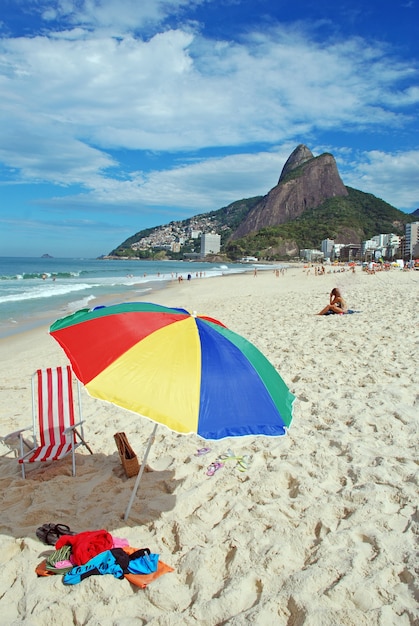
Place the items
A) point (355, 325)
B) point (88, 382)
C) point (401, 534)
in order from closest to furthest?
point (88, 382) → point (401, 534) → point (355, 325)

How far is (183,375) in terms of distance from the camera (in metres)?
2.19

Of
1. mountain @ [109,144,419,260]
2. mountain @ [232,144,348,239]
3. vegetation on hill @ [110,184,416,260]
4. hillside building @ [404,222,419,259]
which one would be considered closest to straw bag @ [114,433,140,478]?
hillside building @ [404,222,419,259]

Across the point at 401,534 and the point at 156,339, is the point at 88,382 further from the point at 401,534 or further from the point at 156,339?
the point at 401,534

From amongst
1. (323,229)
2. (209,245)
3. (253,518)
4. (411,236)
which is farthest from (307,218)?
(253,518)

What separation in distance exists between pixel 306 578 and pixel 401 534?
71 cm

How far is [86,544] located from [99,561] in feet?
0.47

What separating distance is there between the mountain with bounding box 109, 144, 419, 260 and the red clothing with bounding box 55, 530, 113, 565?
122229mm

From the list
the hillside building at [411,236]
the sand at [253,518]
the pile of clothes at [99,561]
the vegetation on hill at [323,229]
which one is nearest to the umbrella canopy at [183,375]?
the sand at [253,518]

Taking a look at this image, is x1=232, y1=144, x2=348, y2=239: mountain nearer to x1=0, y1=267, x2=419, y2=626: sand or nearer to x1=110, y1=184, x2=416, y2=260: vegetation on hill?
x1=110, y1=184, x2=416, y2=260: vegetation on hill

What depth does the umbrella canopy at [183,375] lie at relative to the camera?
2074mm

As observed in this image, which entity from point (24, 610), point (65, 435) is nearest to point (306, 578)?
point (24, 610)

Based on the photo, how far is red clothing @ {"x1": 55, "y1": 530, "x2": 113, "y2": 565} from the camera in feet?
8.18

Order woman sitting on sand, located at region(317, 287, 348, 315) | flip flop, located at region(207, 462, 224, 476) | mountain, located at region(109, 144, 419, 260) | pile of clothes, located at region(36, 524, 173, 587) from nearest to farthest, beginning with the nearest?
pile of clothes, located at region(36, 524, 173, 587) → flip flop, located at region(207, 462, 224, 476) → woman sitting on sand, located at region(317, 287, 348, 315) → mountain, located at region(109, 144, 419, 260)

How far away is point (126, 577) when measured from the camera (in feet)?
7.84
